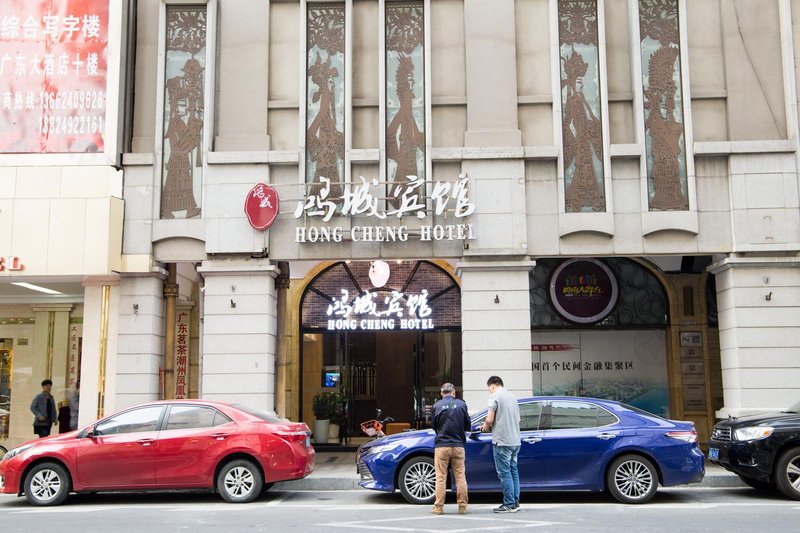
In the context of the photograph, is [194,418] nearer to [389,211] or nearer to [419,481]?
[419,481]

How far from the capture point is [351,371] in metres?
20.0

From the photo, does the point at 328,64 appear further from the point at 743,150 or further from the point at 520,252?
the point at 743,150

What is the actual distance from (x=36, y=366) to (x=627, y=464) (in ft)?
46.4

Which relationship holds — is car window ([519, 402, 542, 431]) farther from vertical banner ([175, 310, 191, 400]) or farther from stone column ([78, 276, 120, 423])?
vertical banner ([175, 310, 191, 400])

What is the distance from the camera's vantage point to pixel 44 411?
1634cm

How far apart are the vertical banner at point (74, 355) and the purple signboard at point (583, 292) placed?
1148 cm

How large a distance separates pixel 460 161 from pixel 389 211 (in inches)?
70.1

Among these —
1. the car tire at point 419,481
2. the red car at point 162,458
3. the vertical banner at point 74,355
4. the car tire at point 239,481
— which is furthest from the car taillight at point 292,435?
the vertical banner at point 74,355

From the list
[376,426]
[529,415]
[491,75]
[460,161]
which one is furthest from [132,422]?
[491,75]

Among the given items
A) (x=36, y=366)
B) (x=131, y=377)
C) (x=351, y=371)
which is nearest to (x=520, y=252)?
(x=351, y=371)

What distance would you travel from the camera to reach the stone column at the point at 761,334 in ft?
49.5

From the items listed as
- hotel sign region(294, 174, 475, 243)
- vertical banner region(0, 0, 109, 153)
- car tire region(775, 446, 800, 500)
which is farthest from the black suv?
vertical banner region(0, 0, 109, 153)

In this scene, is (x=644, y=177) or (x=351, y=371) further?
(x=351, y=371)

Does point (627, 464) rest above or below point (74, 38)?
below
